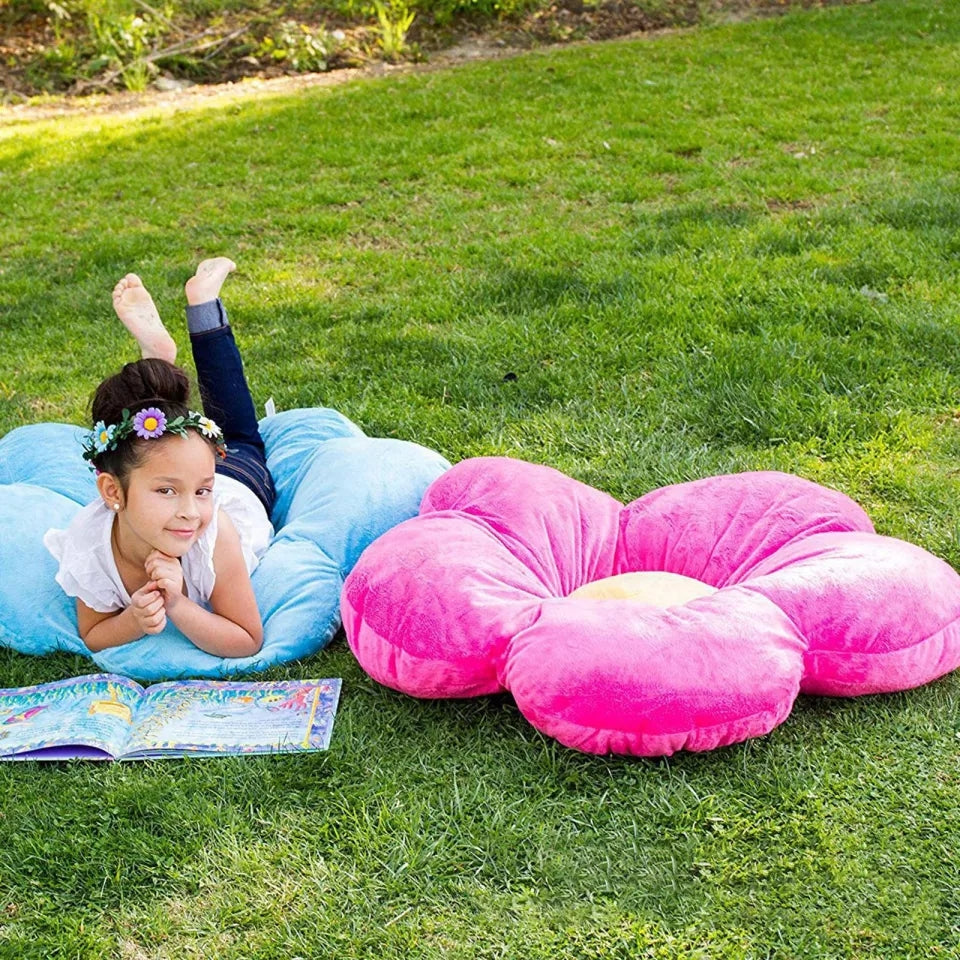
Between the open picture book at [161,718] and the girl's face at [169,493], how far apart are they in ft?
1.24

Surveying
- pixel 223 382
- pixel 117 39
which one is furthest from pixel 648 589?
pixel 117 39

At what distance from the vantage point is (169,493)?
9.59 ft

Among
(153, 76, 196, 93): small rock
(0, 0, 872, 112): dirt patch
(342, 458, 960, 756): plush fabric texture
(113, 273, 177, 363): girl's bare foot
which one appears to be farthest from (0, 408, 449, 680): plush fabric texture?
(153, 76, 196, 93): small rock

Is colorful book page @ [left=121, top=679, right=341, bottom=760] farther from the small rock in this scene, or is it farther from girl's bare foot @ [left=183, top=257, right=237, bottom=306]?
the small rock

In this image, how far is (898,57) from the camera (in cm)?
898

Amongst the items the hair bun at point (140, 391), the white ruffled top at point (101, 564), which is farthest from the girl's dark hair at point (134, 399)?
the white ruffled top at point (101, 564)

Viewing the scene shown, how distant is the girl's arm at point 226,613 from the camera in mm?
3041

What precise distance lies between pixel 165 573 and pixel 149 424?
15.2 inches

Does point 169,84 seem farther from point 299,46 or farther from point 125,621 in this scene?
point 125,621

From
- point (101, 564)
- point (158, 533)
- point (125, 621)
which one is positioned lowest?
point (125, 621)

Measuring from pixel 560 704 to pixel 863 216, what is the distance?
13.9 ft

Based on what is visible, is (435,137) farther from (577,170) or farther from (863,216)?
(863,216)

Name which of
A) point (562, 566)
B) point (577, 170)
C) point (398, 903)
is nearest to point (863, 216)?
point (577, 170)

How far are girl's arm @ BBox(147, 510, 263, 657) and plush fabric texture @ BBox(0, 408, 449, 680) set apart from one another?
40 mm
